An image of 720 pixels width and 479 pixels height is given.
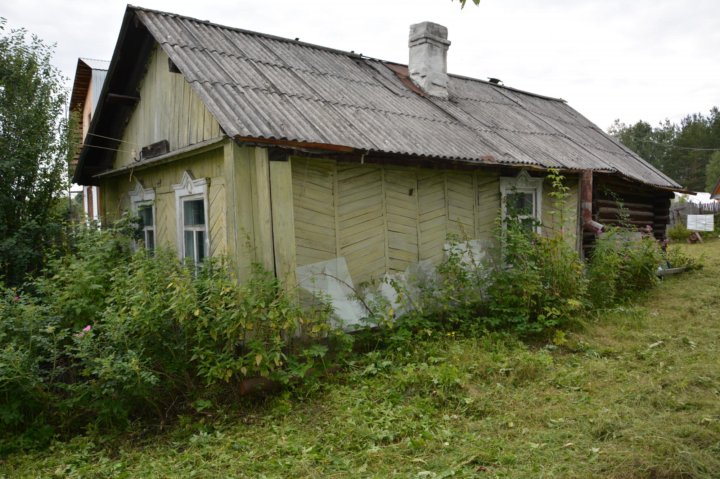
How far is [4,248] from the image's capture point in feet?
25.6

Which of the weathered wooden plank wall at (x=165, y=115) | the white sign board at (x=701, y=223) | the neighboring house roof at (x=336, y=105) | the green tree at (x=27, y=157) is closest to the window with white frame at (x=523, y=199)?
the neighboring house roof at (x=336, y=105)

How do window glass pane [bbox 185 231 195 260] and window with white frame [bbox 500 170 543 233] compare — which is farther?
window with white frame [bbox 500 170 543 233]

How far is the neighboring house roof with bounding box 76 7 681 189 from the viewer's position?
6.16m

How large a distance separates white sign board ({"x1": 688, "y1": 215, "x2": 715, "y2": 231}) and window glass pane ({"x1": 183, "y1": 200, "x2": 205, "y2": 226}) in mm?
21967

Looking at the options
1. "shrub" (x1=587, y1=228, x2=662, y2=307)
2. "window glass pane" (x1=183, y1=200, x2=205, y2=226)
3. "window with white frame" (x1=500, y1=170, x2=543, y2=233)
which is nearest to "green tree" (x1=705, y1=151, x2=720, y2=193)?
"shrub" (x1=587, y1=228, x2=662, y2=307)

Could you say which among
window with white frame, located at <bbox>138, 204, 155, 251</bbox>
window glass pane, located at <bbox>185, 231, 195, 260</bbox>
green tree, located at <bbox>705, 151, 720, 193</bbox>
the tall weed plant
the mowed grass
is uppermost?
green tree, located at <bbox>705, 151, 720, 193</bbox>

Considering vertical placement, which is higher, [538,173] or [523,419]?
[538,173]

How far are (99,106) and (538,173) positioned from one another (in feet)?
24.1

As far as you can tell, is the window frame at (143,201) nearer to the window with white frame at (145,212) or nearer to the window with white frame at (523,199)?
the window with white frame at (145,212)

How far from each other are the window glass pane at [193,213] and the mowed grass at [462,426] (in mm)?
2830

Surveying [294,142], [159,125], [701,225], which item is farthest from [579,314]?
[701,225]

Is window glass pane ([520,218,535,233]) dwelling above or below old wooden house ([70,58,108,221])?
below

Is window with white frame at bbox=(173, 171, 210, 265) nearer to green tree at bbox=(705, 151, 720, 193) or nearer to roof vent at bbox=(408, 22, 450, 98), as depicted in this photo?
roof vent at bbox=(408, 22, 450, 98)

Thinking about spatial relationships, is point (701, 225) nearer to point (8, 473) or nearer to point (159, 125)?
point (159, 125)
